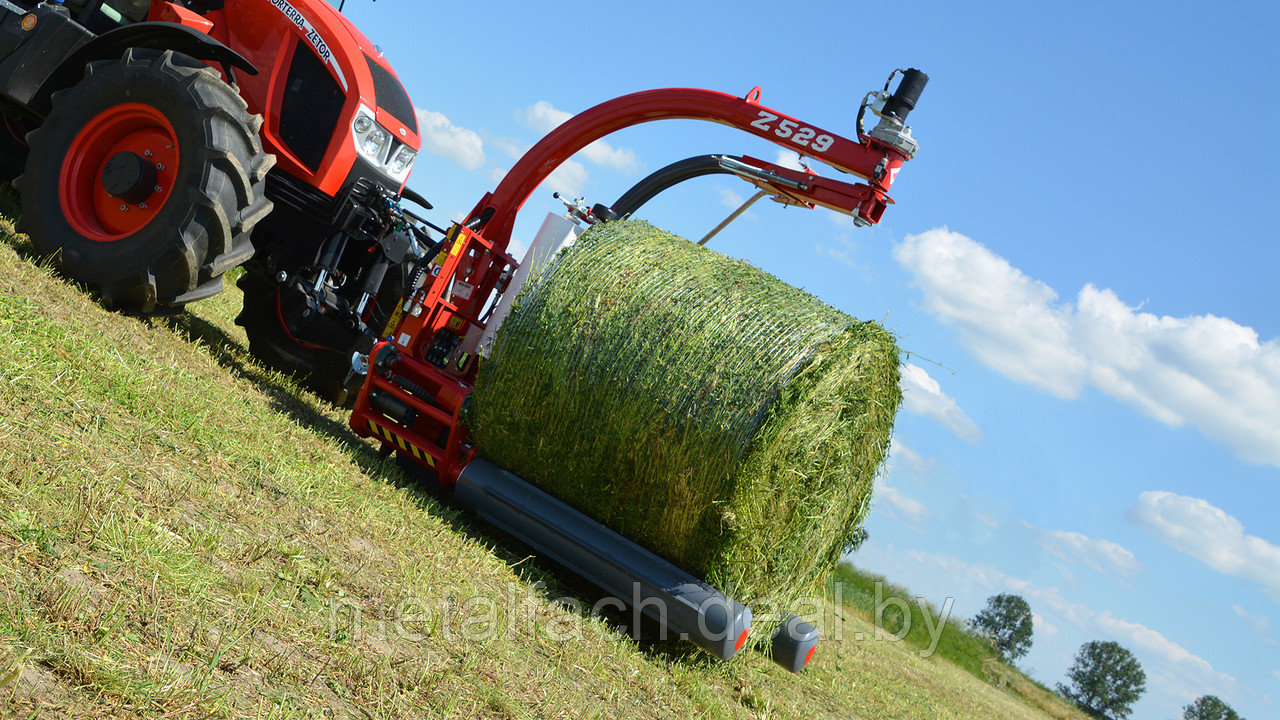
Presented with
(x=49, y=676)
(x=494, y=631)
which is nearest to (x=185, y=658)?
(x=49, y=676)

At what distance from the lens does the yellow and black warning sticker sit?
20.2 ft

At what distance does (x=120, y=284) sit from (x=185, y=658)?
13.8ft

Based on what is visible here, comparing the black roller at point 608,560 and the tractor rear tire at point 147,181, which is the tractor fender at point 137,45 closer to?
the tractor rear tire at point 147,181

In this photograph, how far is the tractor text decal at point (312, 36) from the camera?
7.01m

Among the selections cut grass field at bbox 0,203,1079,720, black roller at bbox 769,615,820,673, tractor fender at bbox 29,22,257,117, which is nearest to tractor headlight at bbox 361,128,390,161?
tractor fender at bbox 29,22,257,117

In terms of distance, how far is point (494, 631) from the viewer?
4199 mm

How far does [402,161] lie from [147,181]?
1.91 metres

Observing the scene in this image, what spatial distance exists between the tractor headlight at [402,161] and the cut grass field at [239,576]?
1.96 m

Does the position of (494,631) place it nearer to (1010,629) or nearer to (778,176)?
(778,176)

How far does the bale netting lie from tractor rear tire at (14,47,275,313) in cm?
201

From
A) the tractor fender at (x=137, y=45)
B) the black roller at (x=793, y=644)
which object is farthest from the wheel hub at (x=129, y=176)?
the black roller at (x=793, y=644)

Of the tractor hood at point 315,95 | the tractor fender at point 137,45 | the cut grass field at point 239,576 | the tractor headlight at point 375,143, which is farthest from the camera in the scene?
the tractor headlight at point 375,143

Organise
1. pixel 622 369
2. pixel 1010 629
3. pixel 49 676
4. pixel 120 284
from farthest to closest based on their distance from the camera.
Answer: pixel 1010 629, pixel 120 284, pixel 622 369, pixel 49 676

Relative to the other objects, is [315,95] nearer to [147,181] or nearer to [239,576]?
[147,181]
